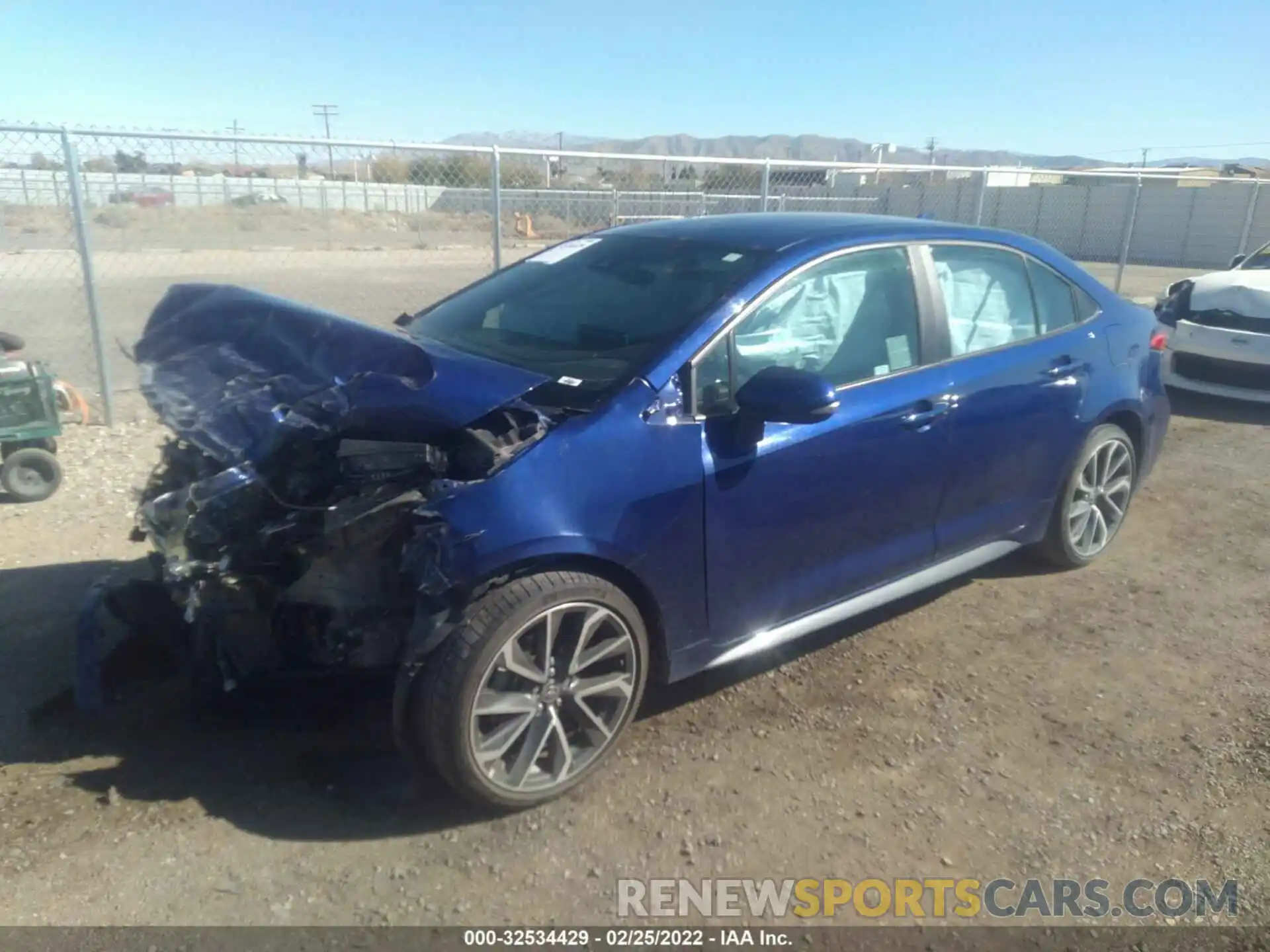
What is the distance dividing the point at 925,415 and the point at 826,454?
57 centimetres

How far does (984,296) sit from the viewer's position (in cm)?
418

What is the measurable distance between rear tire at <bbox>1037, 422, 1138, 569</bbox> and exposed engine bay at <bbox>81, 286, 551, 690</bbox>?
9.58 ft

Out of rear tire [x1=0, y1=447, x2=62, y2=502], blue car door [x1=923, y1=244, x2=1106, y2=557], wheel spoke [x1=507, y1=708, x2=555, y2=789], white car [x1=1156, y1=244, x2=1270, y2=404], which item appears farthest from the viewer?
white car [x1=1156, y1=244, x2=1270, y2=404]

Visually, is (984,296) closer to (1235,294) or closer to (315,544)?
(315,544)

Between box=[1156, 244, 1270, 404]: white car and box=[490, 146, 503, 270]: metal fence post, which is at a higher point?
box=[490, 146, 503, 270]: metal fence post

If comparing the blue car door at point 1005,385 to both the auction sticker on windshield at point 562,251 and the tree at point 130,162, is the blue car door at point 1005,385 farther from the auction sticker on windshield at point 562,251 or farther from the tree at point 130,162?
the tree at point 130,162

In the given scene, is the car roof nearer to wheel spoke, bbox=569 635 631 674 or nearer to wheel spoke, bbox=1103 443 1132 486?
wheel spoke, bbox=1103 443 1132 486

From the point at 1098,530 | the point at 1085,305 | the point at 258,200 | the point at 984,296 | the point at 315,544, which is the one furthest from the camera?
the point at 258,200

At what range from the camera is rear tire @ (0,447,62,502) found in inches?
212

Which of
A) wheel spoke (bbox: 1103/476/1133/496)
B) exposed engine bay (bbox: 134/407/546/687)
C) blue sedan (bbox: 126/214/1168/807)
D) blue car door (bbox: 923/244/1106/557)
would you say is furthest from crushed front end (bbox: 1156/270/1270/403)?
exposed engine bay (bbox: 134/407/546/687)

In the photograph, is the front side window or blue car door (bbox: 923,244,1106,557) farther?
blue car door (bbox: 923,244,1106,557)

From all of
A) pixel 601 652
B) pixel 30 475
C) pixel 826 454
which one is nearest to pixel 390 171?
pixel 30 475

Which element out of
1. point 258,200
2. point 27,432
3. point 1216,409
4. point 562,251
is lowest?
point 1216,409

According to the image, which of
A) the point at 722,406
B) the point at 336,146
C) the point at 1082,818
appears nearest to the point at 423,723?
the point at 722,406
